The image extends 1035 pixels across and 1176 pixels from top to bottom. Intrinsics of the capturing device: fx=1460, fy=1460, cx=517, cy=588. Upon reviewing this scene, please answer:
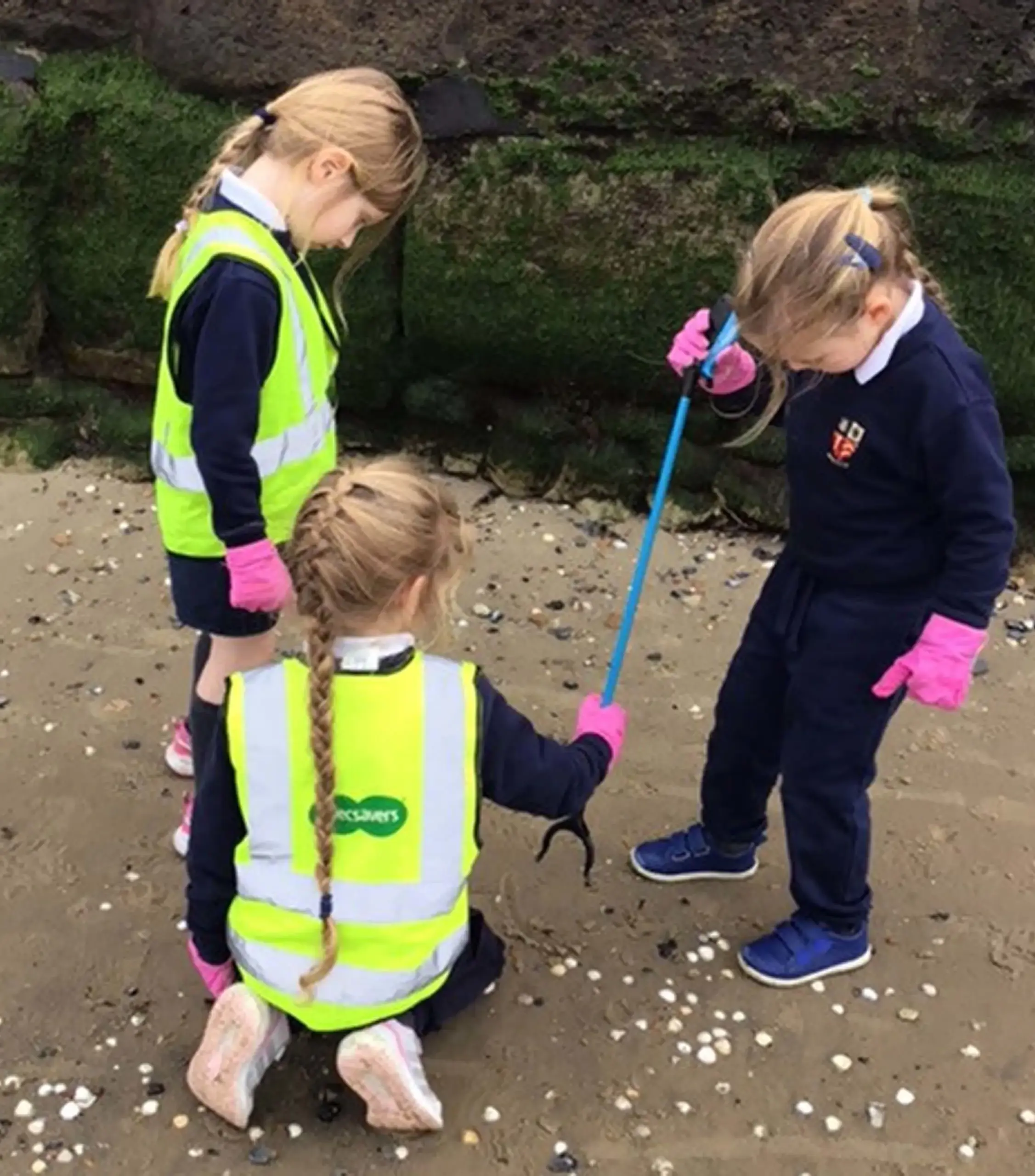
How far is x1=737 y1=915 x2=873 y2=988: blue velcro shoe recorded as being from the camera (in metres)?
2.56

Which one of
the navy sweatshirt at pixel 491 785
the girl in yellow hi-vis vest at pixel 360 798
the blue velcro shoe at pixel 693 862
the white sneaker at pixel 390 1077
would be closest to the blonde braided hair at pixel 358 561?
the girl in yellow hi-vis vest at pixel 360 798

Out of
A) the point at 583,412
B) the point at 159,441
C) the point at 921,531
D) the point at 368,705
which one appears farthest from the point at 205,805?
the point at 583,412

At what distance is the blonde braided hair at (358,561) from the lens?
6.23ft

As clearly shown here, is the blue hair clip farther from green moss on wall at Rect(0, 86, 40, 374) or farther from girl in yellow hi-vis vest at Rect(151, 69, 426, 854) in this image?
green moss on wall at Rect(0, 86, 40, 374)

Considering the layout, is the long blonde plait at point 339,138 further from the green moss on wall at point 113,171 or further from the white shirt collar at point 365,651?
the green moss on wall at point 113,171

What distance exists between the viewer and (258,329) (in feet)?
7.40

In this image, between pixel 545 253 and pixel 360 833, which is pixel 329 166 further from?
pixel 545 253

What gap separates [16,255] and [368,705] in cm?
255

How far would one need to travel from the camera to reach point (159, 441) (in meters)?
2.45

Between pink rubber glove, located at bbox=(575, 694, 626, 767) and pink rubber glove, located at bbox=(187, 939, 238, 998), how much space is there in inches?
26.0

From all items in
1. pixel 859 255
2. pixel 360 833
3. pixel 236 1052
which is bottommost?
pixel 236 1052

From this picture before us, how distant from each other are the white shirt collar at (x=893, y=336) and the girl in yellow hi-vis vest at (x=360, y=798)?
65 cm

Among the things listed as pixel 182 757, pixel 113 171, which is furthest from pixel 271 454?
pixel 113 171

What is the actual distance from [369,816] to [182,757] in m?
1.11
